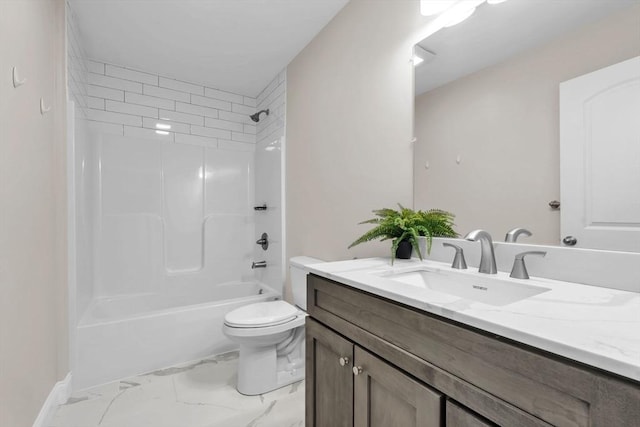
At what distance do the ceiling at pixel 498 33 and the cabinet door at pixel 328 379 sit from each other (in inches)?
45.3

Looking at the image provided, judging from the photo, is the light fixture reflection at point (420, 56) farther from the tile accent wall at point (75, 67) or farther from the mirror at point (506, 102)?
the tile accent wall at point (75, 67)

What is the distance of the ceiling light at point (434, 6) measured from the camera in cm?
125

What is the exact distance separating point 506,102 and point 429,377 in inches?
38.8

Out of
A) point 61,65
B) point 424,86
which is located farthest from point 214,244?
point 424,86

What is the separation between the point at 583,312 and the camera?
1.94 ft

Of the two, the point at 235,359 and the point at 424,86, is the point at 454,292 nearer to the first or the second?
the point at 424,86

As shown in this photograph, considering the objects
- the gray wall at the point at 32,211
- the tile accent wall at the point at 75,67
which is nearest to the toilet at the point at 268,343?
the gray wall at the point at 32,211

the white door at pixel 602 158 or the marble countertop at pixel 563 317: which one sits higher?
the white door at pixel 602 158

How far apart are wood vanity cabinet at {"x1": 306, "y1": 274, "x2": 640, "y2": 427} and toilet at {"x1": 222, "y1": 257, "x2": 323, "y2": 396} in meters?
0.69

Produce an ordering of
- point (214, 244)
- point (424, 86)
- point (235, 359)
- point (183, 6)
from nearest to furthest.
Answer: point (424, 86), point (183, 6), point (235, 359), point (214, 244)

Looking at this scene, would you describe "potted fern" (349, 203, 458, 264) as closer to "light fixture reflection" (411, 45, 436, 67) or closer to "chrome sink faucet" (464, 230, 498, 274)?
"chrome sink faucet" (464, 230, 498, 274)

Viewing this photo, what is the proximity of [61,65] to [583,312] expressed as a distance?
248 cm

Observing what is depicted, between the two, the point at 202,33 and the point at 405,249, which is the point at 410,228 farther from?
the point at 202,33

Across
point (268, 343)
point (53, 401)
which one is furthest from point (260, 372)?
point (53, 401)
